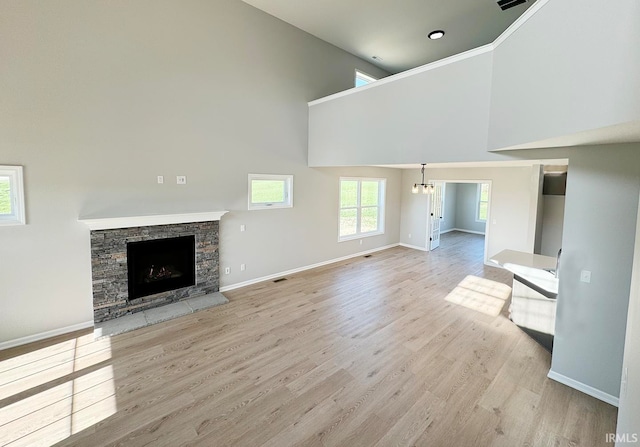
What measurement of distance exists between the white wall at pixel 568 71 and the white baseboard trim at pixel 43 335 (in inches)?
222

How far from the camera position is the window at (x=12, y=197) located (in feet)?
10.8

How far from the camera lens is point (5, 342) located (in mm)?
3361

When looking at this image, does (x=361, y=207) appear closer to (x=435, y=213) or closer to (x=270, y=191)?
(x=435, y=213)

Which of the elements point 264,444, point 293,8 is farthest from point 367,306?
point 293,8

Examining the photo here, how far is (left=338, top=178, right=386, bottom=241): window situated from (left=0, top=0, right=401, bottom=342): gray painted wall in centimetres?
173

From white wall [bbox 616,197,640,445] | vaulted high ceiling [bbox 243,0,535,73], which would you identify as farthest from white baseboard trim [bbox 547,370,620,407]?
vaulted high ceiling [bbox 243,0,535,73]

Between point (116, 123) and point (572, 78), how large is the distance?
4912 millimetres

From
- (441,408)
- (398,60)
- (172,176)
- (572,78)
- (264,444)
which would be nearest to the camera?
(572,78)

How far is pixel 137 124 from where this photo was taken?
13.2 ft

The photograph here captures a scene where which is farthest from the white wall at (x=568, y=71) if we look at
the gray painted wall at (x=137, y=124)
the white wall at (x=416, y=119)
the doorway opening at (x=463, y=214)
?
the doorway opening at (x=463, y=214)

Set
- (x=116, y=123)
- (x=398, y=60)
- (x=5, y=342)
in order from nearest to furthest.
A: (x=5, y=342), (x=116, y=123), (x=398, y=60)

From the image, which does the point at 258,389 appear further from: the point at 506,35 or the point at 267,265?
the point at 506,35

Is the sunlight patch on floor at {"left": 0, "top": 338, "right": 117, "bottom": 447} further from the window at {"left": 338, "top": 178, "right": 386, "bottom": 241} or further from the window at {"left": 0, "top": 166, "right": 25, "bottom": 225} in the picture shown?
the window at {"left": 338, "top": 178, "right": 386, "bottom": 241}

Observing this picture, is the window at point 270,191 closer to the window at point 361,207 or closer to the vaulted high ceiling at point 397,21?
the window at point 361,207
